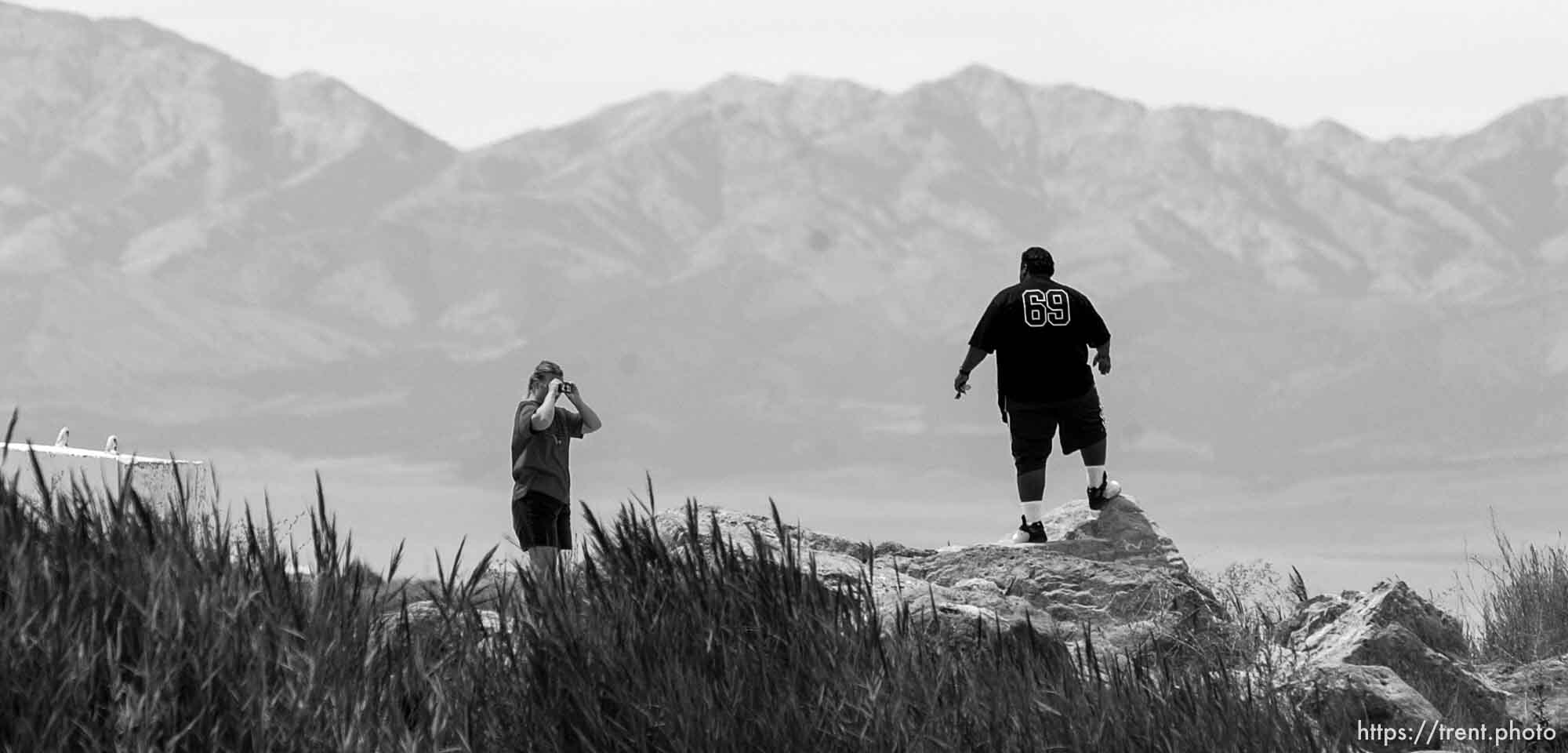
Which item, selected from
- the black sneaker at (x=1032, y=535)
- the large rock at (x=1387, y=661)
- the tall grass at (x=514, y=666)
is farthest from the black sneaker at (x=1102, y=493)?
the tall grass at (x=514, y=666)

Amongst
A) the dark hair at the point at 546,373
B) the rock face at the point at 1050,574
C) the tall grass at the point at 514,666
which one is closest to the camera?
the tall grass at the point at 514,666

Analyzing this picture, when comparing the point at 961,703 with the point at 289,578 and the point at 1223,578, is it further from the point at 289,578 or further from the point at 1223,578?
the point at 1223,578

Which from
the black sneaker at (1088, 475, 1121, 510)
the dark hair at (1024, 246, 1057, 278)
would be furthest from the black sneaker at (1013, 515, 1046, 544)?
the dark hair at (1024, 246, 1057, 278)

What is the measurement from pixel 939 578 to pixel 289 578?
5.68 meters

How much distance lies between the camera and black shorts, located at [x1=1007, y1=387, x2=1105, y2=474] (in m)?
13.6

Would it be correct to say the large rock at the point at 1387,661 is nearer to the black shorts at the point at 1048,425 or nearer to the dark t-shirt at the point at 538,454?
the black shorts at the point at 1048,425

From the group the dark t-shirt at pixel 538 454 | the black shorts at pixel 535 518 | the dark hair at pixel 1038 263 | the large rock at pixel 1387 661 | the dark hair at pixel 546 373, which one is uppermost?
the dark hair at pixel 1038 263

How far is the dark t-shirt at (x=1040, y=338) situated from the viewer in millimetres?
13414

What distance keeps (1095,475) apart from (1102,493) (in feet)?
0.71

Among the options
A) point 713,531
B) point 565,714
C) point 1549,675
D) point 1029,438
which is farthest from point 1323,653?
point 565,714

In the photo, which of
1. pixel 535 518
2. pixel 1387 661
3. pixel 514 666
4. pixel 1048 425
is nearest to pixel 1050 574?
pixel 1048 425

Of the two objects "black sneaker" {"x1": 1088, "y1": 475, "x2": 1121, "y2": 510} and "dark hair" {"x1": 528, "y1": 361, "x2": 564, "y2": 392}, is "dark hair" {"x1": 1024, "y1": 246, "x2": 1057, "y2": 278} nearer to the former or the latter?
"black sneaker" {"x1": 1088, "y1": 475, "x2": 1121, "y2": 510}

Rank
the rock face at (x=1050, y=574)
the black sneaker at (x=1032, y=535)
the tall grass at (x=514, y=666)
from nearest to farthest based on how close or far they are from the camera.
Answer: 1. the tall grass at (x=514, y=666)
2. the rock face at (x=1050, y=574)
3. the black sneaker at (x=1032, y=535)

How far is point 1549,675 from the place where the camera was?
10234 millimetres
